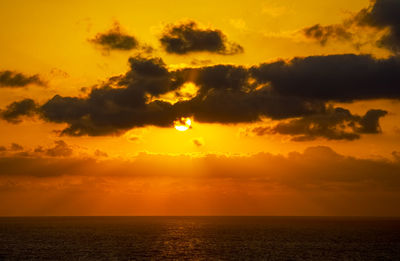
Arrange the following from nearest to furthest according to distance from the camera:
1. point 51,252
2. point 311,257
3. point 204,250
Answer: point 311,257
point 51,252
point 204,250

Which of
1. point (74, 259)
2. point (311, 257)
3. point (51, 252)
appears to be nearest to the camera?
point (74, 259)

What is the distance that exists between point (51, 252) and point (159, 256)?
101 feet

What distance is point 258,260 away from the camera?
118 m

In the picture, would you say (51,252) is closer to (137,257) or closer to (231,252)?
(137,257)

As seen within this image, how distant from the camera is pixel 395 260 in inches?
4710

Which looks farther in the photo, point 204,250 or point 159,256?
point 204,250

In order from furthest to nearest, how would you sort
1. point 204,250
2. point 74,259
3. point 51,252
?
point 204,250 < point 51,252 < point 74,259

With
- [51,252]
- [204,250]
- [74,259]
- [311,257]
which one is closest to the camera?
[74,259]

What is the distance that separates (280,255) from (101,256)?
44.7 m

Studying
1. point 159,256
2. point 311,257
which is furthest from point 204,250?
point 311,257

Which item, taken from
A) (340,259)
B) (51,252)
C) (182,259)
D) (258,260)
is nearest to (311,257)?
(340,259)

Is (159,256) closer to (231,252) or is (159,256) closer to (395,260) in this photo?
(231,252)

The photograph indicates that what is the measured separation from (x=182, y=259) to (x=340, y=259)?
3759cm

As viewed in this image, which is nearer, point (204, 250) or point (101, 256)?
point (101, 256)
